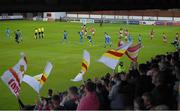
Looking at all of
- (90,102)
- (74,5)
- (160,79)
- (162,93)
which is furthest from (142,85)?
(74,5)

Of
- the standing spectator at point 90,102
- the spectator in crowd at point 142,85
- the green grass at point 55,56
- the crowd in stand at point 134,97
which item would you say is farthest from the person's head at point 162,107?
the green grass at point 55,56

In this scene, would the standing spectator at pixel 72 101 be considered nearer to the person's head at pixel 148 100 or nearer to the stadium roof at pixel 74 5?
Result: the person's head at pixel 148 100

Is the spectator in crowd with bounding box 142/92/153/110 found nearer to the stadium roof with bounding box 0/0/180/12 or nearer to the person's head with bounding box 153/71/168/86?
the person's head with bounding box 153/71/168/86

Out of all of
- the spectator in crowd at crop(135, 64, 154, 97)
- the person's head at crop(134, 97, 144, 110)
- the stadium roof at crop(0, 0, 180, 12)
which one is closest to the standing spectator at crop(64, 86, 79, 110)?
the spectator in crowd at crop(135, 64, 154, 97)

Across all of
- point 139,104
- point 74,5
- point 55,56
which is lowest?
point 55,56

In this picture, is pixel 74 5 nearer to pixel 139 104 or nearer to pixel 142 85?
pixel 142 85

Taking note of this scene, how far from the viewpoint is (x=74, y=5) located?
46.7ft

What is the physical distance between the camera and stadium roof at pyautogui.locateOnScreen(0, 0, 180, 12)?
40.9ft

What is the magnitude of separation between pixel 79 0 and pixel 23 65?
3076mm

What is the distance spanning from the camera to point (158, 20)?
6988 centimetres

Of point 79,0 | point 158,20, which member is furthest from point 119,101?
point 158,20

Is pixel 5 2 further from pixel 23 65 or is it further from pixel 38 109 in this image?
pixel 38 109

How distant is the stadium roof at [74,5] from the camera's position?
1246cm

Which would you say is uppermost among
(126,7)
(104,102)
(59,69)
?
(126,7)
